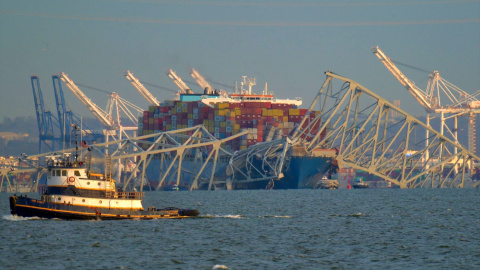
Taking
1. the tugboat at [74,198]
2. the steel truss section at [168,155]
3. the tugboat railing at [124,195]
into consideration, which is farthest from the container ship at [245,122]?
the tugboat at [74,198]

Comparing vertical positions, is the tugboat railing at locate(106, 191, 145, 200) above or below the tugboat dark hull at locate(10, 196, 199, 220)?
above

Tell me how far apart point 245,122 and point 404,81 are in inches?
1531

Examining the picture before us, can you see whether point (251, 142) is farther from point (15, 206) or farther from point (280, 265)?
point (280, 265)

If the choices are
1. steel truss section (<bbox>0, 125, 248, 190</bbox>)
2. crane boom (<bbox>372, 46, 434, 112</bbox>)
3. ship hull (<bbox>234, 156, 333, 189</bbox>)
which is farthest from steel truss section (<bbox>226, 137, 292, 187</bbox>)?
crane boom (<bbox>372, 46, 434, 112</bbox>)

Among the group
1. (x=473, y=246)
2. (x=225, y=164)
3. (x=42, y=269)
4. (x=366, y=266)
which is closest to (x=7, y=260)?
(x=42, y=269)

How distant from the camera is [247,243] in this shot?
53156mm

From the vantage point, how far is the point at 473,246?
52438 millimetres

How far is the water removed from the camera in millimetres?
44938

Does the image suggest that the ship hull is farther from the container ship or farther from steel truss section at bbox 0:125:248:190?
steel truss section at bbox 0:125:248:190

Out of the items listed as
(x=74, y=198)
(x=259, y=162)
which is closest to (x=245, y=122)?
(x=259, y=162)

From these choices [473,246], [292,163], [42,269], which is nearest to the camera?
[42,269]

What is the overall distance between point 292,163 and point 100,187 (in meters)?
82.9

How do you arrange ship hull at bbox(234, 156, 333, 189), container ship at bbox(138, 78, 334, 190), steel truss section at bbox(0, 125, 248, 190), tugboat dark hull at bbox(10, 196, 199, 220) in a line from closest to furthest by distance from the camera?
tugboat dark hull at bbox(10, 196, 199, 220), steel truss section at bbox(0, 125, 248, 190), ship hull at bbox(234, 156, 333, 189), container ship at bbox(138, 78, 334, 190)

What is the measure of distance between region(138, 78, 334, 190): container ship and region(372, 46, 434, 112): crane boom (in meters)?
20.8
